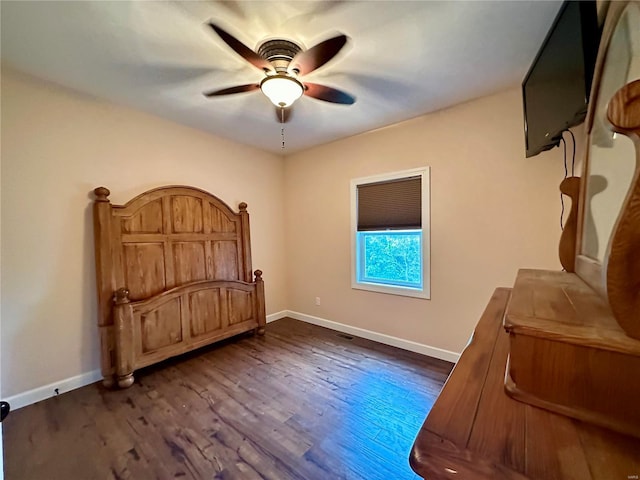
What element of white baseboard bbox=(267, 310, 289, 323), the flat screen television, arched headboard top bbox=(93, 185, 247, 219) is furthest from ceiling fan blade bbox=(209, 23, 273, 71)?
white baseboard bbox=(267, 310, 289, 323)

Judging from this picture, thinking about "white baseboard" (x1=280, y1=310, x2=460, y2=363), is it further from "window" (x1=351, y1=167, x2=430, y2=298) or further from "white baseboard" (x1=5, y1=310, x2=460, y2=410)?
"window" (x1=351, y1=167, x2=430, y2=298)

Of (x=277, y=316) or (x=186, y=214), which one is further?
(x=277, y=316)

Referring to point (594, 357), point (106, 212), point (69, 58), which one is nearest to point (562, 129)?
point (594, 357)

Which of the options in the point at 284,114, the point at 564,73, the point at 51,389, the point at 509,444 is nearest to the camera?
the point at 509,444

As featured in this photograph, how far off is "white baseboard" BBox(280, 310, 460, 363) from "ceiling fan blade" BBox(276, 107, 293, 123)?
2.64 metres

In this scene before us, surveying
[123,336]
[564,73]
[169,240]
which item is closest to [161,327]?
[123,336]

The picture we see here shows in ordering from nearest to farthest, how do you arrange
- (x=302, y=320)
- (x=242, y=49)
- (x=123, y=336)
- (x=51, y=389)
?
1. (x=242, y=49)
2. (x=51, y=389)
3. (x=123, y=336)
4. (x=302, y=320)

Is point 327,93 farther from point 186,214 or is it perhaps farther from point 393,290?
point 393,290

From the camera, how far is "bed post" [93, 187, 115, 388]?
2.31 m

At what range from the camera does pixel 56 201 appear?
2.24m

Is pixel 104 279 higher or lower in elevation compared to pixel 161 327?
higher

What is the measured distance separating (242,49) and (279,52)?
332 mm

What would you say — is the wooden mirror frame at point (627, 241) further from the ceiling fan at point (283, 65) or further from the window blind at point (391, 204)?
the window blind at point (391, 204)

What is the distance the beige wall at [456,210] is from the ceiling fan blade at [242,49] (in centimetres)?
182
